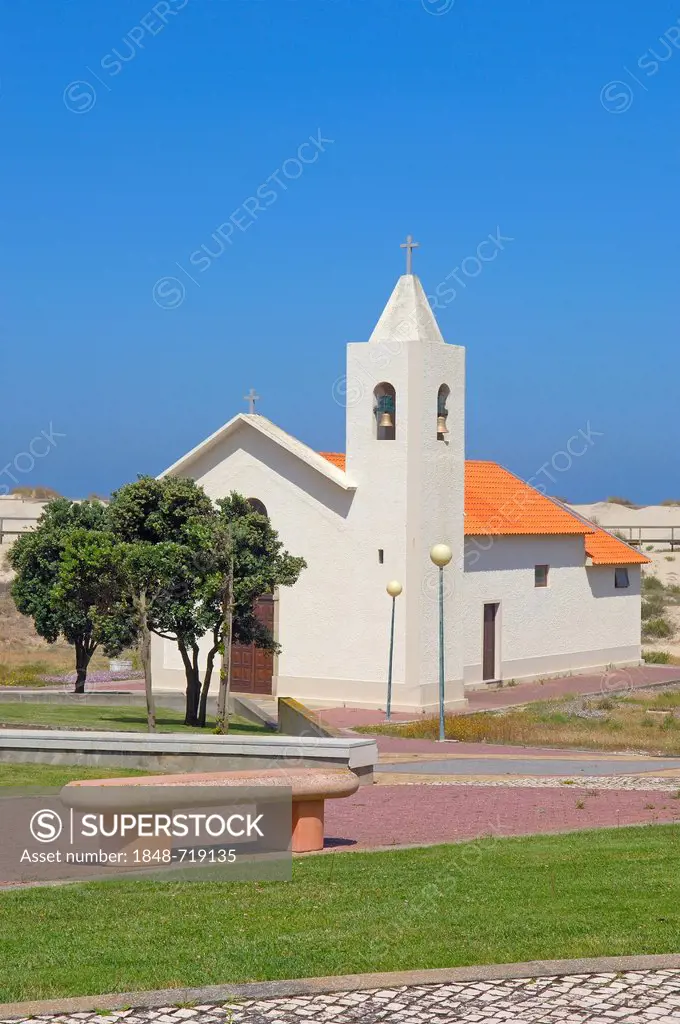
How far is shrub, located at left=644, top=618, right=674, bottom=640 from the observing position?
155ft

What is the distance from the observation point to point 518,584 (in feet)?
111

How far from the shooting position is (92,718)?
936 inches

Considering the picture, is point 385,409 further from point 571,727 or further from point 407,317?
point 571,727

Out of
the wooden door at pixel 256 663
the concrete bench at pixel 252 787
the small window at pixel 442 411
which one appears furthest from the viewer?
the wooden door at pixel 256 663

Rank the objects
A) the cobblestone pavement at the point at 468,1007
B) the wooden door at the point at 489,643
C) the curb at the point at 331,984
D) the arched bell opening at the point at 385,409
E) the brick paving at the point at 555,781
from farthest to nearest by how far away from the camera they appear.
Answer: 1. the wooden door at the point at 489,643
2. the arched bell opening at the point at 385,409
3. the brick paving at the point at 555,781
4. the curb at the point at 331,984
5. the cobblestone pavement at the point at 468,1007

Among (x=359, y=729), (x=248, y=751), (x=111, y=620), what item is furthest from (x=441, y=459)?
(x=248, y=751)

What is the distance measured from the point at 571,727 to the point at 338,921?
57.3ft

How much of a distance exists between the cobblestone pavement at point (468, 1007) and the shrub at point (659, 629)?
4072 centimetres

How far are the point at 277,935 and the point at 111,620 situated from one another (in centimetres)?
1524

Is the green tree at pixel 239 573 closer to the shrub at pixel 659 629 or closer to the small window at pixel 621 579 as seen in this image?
the small window at pixel 621 579

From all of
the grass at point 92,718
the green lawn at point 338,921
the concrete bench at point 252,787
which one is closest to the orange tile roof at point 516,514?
the grass at point 92,718

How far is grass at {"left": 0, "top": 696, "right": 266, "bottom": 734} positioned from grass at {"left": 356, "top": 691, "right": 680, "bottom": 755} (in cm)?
338

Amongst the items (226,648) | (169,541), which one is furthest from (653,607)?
(226,648)

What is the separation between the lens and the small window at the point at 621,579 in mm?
38031
